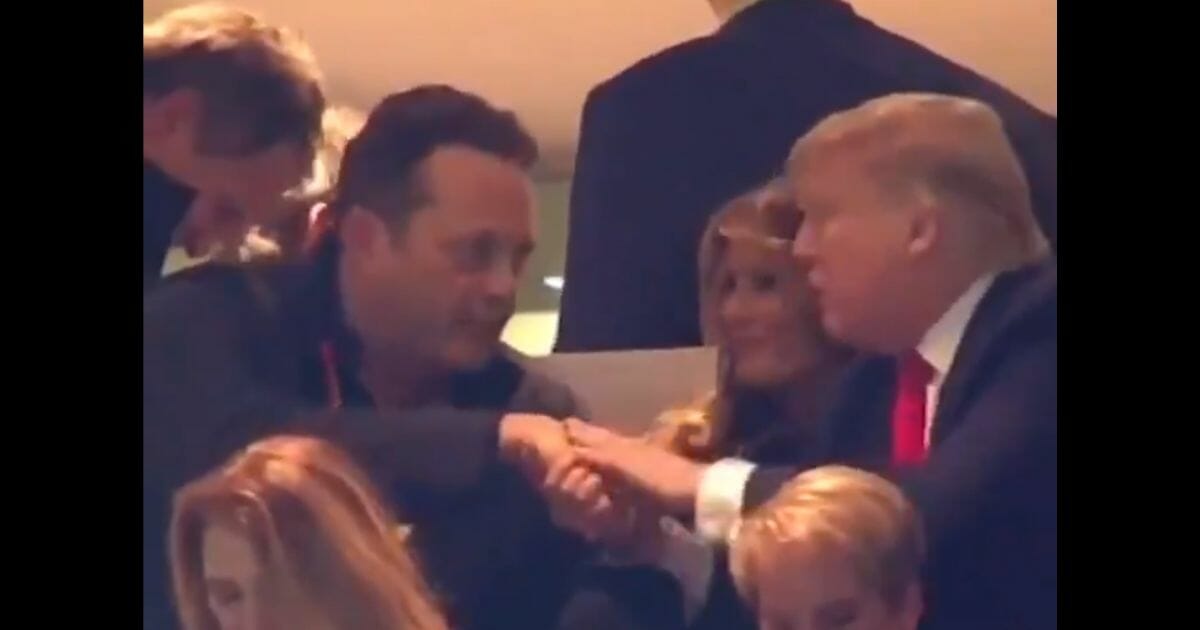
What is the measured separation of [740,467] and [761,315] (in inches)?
5.5

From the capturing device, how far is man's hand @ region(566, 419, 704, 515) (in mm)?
1472

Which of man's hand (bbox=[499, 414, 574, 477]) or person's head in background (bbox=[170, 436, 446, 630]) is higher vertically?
man's hand (bbox=[499, 414, 574, 477])

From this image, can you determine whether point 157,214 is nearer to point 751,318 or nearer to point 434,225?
point 434,225

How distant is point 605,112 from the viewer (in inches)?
60.4

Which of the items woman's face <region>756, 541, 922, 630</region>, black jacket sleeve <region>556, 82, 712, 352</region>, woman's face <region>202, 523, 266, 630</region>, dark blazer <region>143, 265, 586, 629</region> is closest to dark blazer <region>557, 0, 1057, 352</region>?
black jacket sleeve <region>556, 82, 712, 352</region>

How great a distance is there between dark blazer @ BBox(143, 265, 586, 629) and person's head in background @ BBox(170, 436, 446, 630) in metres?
0.02

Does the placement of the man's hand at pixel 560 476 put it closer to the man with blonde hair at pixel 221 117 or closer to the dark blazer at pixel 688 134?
the dark blazer at pixel 688 134

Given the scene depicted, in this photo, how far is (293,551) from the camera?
1.53m

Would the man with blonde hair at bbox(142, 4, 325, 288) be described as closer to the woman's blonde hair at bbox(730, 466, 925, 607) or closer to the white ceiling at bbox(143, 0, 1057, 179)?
the white ceiling at bbox(143, 0, 1057, 179)

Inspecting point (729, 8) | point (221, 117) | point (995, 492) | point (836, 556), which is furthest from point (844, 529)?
point (221, 117)
